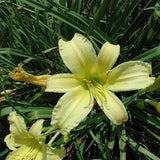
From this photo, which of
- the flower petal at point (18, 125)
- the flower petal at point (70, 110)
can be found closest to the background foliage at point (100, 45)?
the flower petal at point (18, 125)

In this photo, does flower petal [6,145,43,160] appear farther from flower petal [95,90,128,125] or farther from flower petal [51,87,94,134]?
flower petal [95,90,128,125]

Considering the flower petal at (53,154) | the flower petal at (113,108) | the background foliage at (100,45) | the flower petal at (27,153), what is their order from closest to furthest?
the flower petal at (113,108)
the flower petal at (53,154)
the flower petal at (27,153)
the background foliage at (100,45)

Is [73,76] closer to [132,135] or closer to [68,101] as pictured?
[68,101]

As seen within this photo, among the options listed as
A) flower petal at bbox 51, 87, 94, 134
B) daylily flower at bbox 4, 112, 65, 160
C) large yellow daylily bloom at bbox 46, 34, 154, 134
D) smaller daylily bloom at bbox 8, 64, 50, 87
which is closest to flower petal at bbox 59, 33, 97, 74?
large yellow daylily bloom at bbox 46, 34, 154, 134

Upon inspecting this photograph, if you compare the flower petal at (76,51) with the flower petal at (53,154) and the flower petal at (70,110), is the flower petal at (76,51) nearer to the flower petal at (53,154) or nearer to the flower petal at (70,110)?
the flower petal at (70,110)

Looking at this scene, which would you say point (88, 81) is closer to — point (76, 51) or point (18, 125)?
point (76, 51)

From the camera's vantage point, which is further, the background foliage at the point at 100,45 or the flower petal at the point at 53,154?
the background foliage at the point at 100,45
